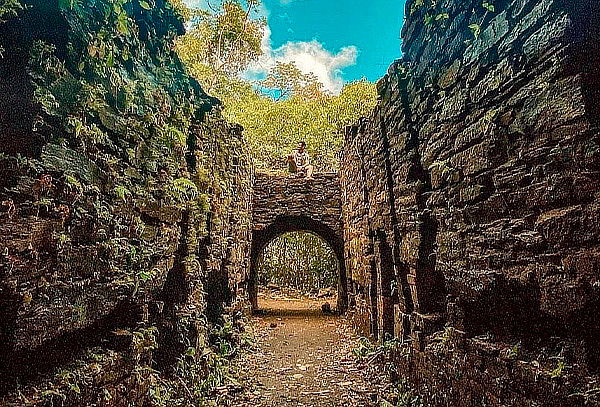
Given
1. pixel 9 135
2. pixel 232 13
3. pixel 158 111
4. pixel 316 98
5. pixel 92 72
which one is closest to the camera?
pixel 9 135

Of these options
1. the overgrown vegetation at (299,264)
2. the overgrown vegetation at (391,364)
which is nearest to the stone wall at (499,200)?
the overgrown vegetation at (391,364)

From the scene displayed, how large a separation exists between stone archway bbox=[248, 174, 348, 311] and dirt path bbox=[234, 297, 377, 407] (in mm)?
1989

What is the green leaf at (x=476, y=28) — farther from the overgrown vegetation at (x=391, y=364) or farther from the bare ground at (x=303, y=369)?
the bare ground at (x=303, y=369)

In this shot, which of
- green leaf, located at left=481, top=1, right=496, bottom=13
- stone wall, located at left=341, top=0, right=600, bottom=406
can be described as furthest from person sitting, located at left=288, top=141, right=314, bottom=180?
green leaf, located at left=481, top=1, right=496, bottom=13

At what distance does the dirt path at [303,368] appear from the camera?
18.1 feet

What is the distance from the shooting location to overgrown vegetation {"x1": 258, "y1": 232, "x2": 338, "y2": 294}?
2012 cm

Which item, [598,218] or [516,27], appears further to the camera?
[516,27]

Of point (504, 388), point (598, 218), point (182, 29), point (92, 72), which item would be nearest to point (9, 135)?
point (92, 72)

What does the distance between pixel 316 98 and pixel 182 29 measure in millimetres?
18309

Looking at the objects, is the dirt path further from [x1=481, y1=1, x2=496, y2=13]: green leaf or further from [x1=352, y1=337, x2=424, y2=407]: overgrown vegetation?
[x1=481, y1=1, x2=496, y2=13]: green leaf

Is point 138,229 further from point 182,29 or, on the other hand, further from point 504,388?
point 504,388

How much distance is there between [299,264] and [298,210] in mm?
8210

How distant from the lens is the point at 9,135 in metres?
2.31

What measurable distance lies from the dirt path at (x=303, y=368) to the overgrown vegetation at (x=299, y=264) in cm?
839
